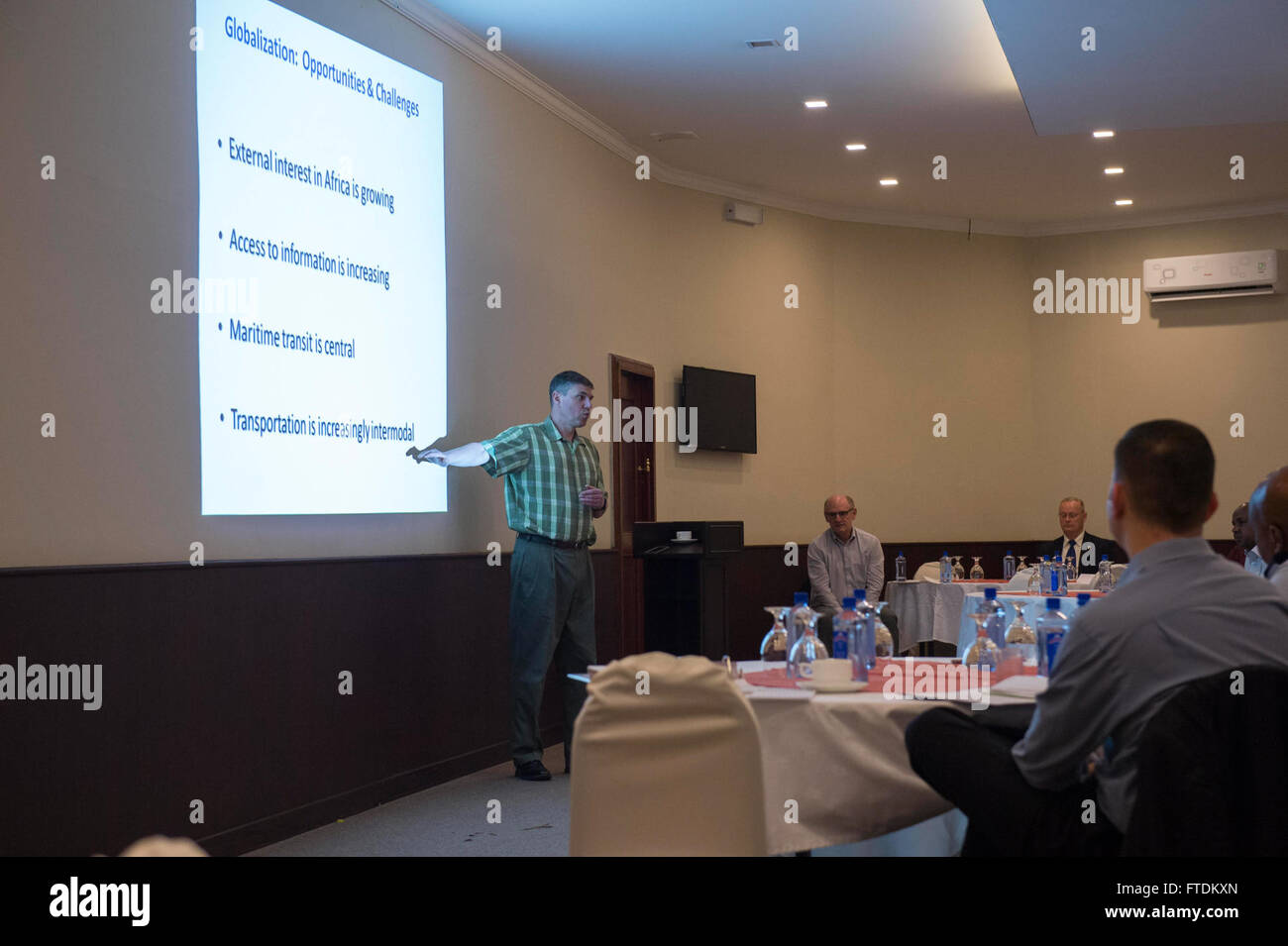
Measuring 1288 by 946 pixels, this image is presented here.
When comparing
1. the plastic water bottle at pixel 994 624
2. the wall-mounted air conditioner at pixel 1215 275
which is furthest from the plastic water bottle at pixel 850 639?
the wall-mounted air conditioner at pixel 1215 275

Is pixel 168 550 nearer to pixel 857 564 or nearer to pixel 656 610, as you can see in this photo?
pixel 656 610

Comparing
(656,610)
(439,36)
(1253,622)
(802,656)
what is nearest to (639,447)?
(656,610)

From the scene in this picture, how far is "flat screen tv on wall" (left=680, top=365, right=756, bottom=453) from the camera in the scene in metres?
8.98

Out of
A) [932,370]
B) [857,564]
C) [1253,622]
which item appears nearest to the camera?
[1253,622]

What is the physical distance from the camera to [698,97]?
7.57 m

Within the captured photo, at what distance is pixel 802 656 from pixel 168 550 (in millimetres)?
2322

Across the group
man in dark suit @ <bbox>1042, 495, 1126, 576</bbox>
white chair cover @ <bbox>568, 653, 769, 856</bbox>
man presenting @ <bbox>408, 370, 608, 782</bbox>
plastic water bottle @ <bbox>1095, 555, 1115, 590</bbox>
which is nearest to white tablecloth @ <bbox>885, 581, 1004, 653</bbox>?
plastic water bottle @ <bbox>1095, 555, 1115, 590</bbox>

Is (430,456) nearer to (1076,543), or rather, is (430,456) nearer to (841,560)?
(841,560)

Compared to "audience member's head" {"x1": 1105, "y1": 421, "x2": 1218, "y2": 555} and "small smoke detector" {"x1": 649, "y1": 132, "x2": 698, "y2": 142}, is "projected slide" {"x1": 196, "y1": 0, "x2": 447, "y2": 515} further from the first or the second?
→ "audience member's head" {"x1": 1105, "y1": 421, "x2": 1218, "y2": 555}

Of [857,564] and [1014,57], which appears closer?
[1014,57]

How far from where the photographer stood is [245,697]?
183 inches

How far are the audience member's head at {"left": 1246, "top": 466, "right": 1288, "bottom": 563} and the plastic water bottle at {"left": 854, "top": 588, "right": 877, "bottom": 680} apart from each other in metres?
1.08

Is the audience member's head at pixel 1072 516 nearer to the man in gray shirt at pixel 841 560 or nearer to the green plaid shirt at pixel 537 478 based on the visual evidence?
the man in gray shirt at pixel 841 560

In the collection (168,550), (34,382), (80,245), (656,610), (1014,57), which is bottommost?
(656,610)
